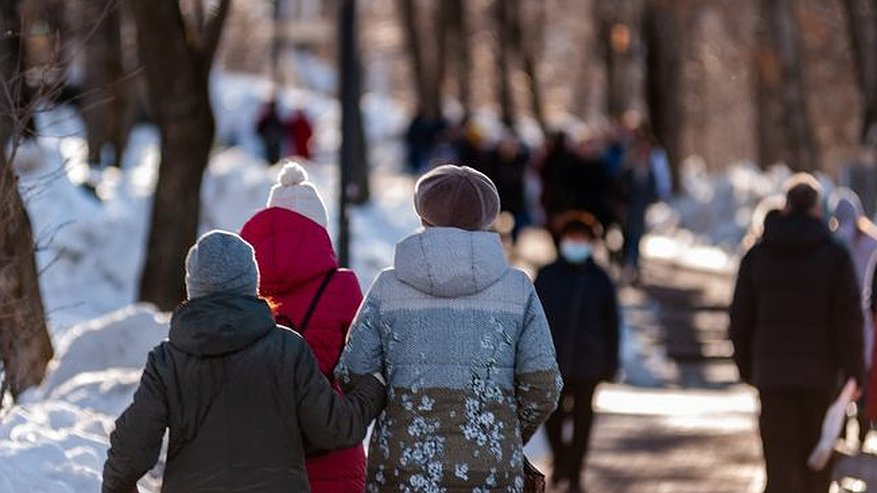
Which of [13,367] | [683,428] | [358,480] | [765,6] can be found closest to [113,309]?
[683,428]

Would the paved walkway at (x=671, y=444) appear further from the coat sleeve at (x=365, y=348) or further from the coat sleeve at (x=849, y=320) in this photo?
the coat sleeve at (x=365, y=348)

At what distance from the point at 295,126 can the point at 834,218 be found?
34987mm

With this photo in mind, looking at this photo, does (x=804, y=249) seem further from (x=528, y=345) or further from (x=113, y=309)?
(x=113, y=309)

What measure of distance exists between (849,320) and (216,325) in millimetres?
5058

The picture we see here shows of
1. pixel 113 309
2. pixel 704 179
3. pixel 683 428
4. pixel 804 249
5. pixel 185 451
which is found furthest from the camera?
pixel 704 179

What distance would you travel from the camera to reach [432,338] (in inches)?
298

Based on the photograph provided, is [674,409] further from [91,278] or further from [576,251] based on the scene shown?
[91,278]

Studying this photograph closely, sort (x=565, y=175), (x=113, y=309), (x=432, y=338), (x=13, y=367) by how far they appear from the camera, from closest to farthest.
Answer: (x=432, y=338) < (x=13, y=367) < (x=113, y=309) < (x=565, y=175)

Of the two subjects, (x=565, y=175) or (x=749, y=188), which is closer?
(x=565, y=175)

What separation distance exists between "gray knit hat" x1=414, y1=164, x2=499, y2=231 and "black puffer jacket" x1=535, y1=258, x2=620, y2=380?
6108 millimetres

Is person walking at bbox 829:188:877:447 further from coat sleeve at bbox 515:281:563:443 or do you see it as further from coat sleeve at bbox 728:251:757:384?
coat sleeve at bbox 515:281:563:443

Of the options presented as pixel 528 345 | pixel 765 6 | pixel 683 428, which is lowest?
pixel 683 428

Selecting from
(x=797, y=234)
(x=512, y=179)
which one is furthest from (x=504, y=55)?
(x=797, y=234)

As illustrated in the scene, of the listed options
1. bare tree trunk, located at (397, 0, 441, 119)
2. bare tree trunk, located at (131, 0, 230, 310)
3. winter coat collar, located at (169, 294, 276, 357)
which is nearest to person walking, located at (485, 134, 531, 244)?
bare tree trunk, located at (397, 0, 441, 119)
